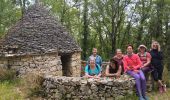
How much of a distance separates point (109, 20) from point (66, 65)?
13.5m

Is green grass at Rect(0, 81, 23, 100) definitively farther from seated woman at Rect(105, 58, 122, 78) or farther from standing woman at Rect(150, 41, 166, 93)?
standing woman at Rect(150, 41, 166, 93)

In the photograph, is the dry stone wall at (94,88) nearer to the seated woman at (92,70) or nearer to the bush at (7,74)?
the seated woman at (92,70)

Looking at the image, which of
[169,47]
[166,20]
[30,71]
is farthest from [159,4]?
[30,71]

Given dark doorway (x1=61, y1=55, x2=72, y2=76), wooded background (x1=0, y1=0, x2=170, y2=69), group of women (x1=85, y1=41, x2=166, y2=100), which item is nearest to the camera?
group of women (x1=85, y1=41, x2=166, y2=100)

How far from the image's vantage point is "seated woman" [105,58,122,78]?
10.4 metres

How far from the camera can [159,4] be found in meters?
28.4

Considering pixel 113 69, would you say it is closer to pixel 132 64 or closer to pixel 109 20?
pixel 132 64

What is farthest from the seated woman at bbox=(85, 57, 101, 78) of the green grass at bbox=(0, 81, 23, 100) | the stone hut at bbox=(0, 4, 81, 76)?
the stone hut at bbox=(0, 4, 81, 76)

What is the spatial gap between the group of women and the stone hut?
17.2 feet

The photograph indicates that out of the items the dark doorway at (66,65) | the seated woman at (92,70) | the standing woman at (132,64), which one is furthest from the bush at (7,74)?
the standing woman at (132,64)

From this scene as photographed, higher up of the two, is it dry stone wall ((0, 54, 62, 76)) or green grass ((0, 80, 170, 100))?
dry stone wall ((0, 54, 62, 76))

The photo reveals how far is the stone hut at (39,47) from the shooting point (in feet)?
50.6

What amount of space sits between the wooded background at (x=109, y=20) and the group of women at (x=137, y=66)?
16806 mm

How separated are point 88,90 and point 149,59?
2.18m
